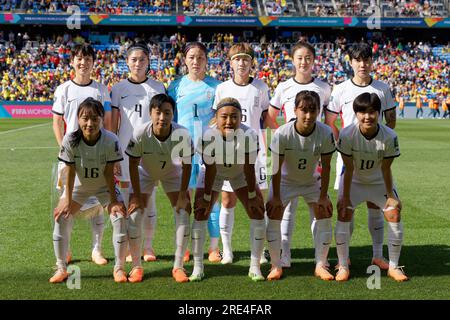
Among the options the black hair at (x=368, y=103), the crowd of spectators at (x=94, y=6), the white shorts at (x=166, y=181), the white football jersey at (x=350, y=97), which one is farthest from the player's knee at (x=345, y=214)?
the crowd of spectators at (x=94, y=6)

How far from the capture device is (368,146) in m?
5.86

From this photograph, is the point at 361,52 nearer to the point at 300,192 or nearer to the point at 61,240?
the point at 300,192

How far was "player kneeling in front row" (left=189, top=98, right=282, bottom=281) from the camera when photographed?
18.7 ft

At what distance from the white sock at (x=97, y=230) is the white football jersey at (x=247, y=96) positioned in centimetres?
179

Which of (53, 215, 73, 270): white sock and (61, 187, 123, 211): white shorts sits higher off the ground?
(61, 187, 123, 211): white shorts

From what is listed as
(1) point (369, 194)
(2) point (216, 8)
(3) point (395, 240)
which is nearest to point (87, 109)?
(1) point (369, 194)

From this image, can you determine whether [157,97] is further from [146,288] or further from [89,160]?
[146,288]

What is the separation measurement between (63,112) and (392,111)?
3637mm

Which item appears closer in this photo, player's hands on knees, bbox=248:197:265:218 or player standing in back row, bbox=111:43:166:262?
player's hands on knees, bbox=248:197:265:218

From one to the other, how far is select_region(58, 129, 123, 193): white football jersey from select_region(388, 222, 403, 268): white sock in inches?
107

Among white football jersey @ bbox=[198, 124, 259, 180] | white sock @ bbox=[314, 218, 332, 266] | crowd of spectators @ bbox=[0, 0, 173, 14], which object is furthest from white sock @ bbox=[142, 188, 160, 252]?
crowd of spectators @ bbox=[0, 0, 173, 14]

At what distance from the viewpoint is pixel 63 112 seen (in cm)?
673

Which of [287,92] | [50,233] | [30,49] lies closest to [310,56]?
[287,92]

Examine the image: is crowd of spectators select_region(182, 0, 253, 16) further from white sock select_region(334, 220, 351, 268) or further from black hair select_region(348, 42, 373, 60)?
white sock select_region(334, 220, 351, 268)
